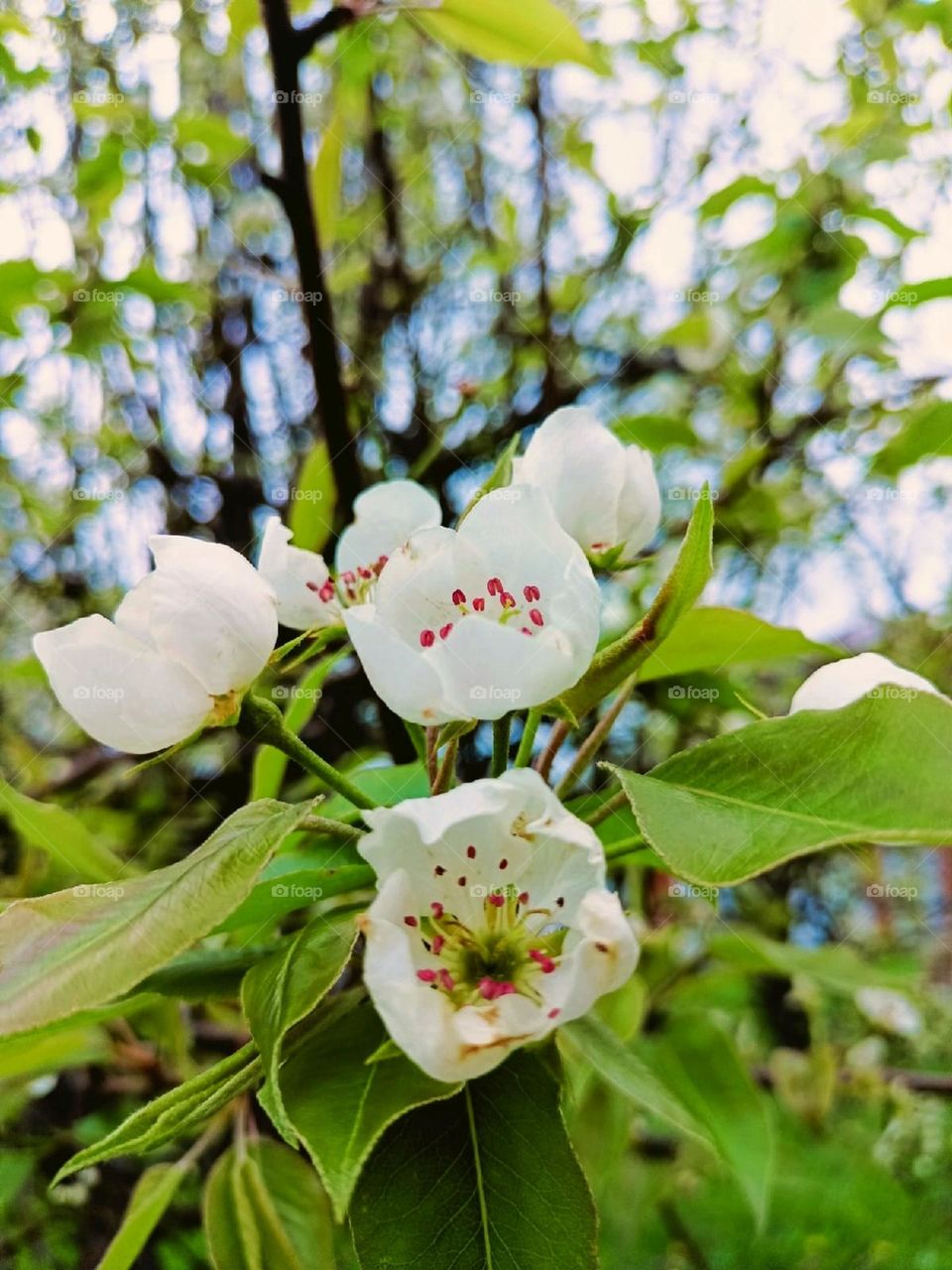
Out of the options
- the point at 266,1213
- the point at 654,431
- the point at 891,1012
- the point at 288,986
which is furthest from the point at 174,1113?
the point at 891,1012

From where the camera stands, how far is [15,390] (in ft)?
4.86

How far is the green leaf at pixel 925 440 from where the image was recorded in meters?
0.88

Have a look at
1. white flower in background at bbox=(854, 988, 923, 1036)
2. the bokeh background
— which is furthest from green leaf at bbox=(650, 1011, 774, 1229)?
white flower in background at bbox=(854, 988, 923, 1036)

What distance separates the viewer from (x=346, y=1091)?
1.35ft

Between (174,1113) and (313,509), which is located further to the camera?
(313,509)

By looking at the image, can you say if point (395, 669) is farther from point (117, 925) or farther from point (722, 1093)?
point (722, 1093)

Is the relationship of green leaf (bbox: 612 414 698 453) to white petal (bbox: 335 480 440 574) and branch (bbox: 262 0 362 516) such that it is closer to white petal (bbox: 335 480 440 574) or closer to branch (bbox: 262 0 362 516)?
branch (bbox: 262 0 362 516)

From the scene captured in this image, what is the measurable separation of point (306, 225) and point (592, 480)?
33cm

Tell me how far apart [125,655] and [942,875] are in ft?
11.0

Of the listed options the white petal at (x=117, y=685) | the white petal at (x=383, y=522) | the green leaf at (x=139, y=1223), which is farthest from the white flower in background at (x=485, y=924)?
the green leaf at (x=139, y=1223)

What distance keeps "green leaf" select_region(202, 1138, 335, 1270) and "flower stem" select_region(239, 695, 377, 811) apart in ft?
0.98

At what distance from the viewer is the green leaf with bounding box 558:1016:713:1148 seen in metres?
0.45

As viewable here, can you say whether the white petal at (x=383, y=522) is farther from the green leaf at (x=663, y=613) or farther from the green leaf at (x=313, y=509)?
the green leaf at (x=313, y=509)

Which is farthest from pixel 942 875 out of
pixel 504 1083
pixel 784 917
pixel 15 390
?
pixel 504 1083
